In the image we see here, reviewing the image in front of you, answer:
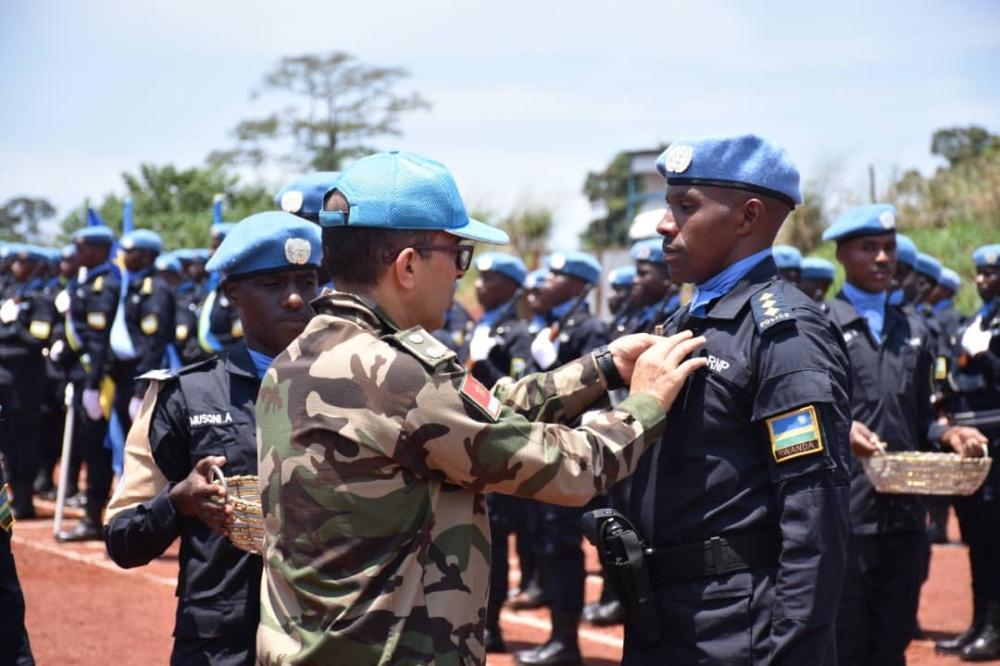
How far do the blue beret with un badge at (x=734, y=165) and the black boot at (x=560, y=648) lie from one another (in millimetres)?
4562

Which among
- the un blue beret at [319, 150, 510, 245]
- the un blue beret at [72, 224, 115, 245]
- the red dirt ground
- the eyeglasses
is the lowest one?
the red dirt ground

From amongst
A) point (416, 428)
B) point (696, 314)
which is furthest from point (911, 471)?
point (416, 428)

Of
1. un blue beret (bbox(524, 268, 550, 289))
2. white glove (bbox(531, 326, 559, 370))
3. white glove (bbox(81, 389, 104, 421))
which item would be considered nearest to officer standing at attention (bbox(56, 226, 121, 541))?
white glove (bbox(81, 389, 104, 421))

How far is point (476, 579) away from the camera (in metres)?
2.88

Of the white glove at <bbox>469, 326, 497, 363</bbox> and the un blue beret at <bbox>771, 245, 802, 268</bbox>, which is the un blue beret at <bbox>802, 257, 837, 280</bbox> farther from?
the white glove at <bbox>469, 326, 497, 363</bbox>

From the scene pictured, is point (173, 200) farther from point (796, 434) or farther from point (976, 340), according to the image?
point (796, 434)

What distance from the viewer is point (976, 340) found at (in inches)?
337

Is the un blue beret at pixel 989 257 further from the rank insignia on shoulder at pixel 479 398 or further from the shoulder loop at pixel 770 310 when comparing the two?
the rank insignia on shoulder at pixel 479 398

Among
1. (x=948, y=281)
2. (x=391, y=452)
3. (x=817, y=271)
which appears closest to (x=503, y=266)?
(x=817, y=271)

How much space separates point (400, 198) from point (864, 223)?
3909 millimetres

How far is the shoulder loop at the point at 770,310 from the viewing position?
3.35 meters

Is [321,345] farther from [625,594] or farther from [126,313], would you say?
[126,313]

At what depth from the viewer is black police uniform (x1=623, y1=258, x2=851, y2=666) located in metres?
3.18

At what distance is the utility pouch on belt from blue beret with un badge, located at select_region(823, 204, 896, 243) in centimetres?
314
